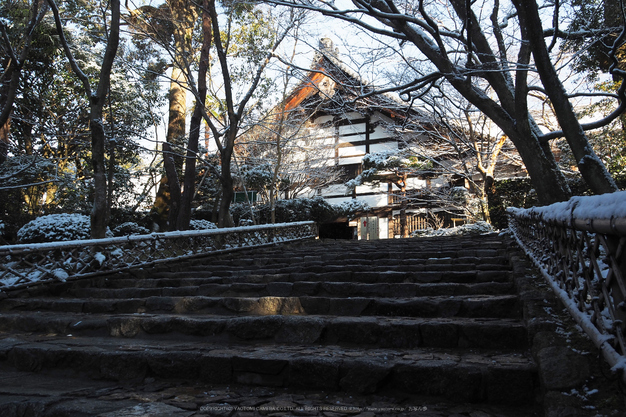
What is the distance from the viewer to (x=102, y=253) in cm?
709

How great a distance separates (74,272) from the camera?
6.61 meters

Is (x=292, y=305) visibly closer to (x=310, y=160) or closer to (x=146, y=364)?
(x=146, y=364)

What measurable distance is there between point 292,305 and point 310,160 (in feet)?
54.9

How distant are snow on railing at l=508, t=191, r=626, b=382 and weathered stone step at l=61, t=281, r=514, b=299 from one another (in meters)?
1.50

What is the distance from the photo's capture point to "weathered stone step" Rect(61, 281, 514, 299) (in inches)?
178

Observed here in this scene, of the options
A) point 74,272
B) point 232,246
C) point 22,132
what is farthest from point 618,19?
point 22,132

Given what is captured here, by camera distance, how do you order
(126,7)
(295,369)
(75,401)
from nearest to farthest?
(75,401)
(295,369)
(126,7)

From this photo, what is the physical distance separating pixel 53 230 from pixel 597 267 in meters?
11.4

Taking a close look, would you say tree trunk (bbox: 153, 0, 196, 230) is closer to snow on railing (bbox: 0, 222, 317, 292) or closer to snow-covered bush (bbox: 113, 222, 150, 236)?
snow-covered bush (bbox: 113, 222, 150, 236)

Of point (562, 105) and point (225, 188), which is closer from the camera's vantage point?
point (562, 105)

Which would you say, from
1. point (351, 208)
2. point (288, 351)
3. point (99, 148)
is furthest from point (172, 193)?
point (288, 351)

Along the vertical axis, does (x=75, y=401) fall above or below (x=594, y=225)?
below

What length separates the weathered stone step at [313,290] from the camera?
4527mm

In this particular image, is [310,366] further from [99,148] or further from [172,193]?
[172,193]
